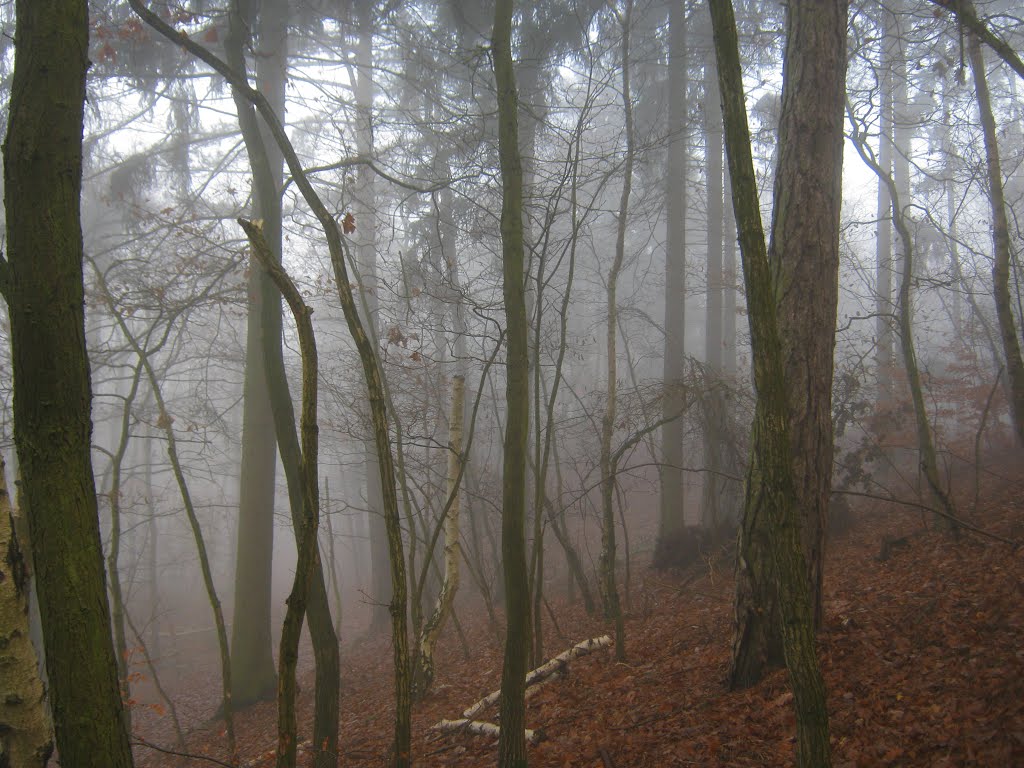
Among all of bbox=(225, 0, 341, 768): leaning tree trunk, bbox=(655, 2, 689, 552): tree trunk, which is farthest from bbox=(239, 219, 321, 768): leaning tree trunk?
bbox=(655, 2, 689, 552): tree trunk

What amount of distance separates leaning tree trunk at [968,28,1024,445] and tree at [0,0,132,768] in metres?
7.52

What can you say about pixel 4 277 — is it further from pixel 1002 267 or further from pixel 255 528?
pixel 1002 267

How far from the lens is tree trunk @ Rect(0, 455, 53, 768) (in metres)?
2.42

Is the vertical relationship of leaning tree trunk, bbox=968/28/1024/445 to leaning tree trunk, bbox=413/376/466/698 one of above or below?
above

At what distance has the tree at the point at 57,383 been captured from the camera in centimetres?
211

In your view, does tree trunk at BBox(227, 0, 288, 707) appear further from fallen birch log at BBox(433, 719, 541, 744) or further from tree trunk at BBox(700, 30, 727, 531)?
tree trunk at BBox(700, 30, 727, 531)

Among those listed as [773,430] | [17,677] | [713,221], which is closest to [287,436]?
[17,677]

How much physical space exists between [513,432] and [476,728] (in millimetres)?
2946

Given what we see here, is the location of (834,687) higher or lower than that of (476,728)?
higher

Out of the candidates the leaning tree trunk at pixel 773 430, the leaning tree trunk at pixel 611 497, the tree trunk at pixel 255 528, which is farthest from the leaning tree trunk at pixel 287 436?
the leaning tree trunk at pixel 611 497

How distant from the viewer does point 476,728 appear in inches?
212

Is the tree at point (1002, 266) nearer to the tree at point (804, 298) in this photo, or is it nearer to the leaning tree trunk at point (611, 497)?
the tree at point (804, 298)

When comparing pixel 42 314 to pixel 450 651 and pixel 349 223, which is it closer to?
pixel 349 223

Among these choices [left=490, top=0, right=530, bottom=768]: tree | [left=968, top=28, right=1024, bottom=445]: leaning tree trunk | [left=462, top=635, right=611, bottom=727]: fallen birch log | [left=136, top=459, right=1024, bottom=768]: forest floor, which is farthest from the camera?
[left=968, top=28, right=1024, bottom=445]: leaning tree trunk
